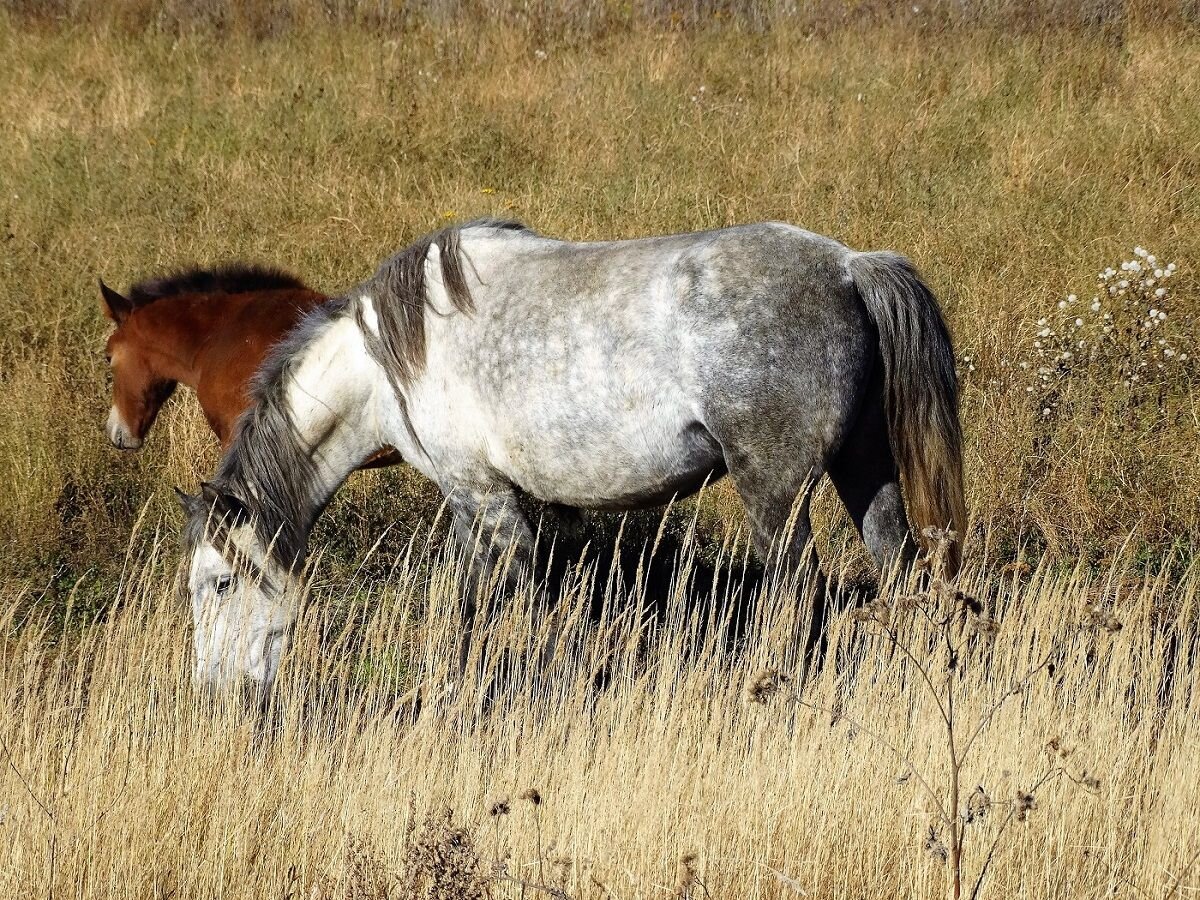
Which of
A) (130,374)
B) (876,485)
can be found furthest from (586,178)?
(876,485)

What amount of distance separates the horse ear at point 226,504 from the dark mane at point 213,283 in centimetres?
180

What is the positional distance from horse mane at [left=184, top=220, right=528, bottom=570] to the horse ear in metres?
0.04

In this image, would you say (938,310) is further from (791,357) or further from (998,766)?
(998,766)

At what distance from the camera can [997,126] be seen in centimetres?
955

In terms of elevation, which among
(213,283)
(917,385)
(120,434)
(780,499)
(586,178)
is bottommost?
(120,434)

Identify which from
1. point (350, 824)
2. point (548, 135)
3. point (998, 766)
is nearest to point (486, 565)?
point (350, 824)

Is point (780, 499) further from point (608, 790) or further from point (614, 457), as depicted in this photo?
point (608, 790)

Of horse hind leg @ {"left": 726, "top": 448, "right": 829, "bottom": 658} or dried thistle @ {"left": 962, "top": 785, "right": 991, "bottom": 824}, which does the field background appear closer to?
dried thistle @ {"left": 962, "top": 785, "right": 991, "bottom": 824}

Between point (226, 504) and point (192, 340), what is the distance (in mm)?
1582

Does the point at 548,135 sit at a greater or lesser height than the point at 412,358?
greater

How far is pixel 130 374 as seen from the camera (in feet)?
19.4

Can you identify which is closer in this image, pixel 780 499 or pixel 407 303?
pixel 780 499

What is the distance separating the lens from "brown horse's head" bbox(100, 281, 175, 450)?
586cm

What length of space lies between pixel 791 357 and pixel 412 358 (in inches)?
56.3
